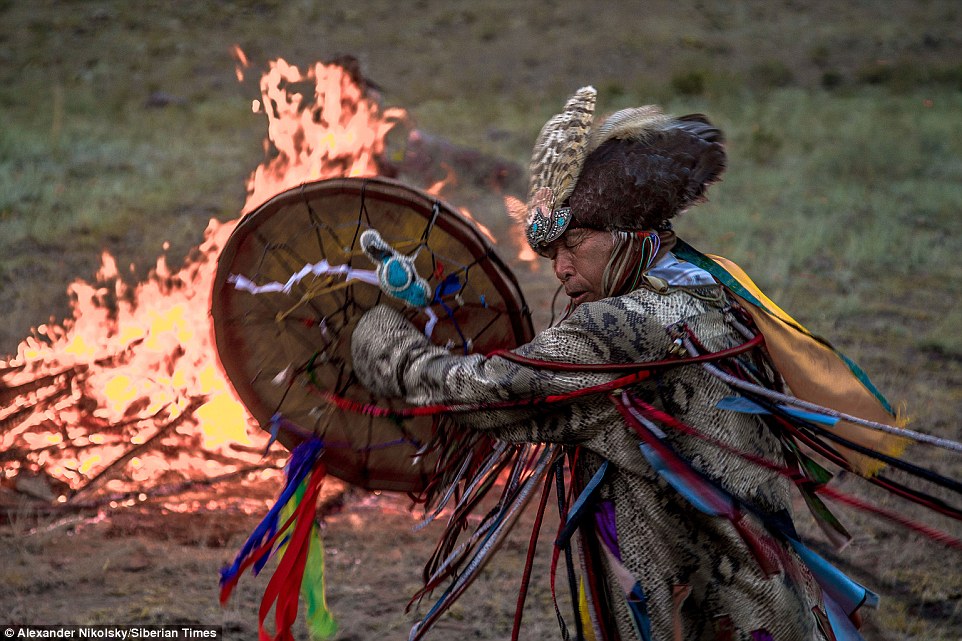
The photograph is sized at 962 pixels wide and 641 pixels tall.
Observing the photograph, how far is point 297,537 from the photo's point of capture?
265 cm

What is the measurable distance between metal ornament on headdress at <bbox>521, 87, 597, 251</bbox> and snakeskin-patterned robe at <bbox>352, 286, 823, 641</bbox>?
9.8 inches

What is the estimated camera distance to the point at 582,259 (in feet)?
7.53

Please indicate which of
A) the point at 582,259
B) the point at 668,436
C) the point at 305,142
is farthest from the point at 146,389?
the point at 668,436

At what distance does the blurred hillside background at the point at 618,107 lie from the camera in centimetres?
751

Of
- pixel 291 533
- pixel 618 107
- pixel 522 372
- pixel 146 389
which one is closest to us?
pixel 522 372

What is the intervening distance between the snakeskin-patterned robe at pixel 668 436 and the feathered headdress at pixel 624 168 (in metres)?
0.20

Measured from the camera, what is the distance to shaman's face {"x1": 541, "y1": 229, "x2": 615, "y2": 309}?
2262 millimetres

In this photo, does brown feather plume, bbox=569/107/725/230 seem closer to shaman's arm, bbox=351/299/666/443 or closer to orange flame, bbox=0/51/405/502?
shaman's arm, bbox=351/299/666/443

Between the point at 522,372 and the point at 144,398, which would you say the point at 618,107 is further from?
the point at 522,372

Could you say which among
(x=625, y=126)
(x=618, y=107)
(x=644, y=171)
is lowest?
(x=644, y=171)

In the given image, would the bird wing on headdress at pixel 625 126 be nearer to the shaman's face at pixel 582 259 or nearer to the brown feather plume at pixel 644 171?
the brown feather plume at pixel 644 171

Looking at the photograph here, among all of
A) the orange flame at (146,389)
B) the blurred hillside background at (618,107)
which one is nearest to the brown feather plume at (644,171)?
the blurred hillside background at (618,107)

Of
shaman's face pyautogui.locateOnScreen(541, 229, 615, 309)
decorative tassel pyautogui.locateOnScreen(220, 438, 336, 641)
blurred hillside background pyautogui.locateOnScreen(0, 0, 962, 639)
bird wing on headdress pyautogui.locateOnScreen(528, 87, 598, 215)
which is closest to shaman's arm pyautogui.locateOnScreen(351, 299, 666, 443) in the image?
shaman's face pyautogui.locateOnScreen(541, 229, 615, 309)

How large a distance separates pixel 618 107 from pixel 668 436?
15.6 metres
